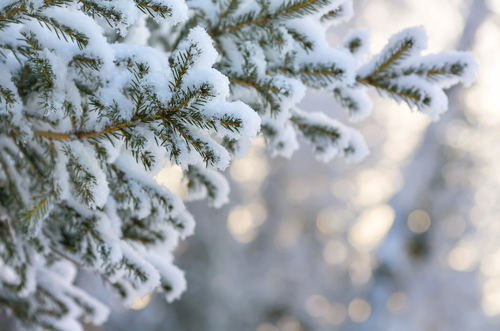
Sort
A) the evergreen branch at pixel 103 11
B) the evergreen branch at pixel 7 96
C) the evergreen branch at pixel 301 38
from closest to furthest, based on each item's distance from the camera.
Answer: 1. the evergreen branch at pixel 103 11
2. the evergreen branch at pixel 7 96
3. the evergreen branch at pixel 301 38

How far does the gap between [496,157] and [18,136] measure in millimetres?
7067

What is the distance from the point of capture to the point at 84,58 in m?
0.99

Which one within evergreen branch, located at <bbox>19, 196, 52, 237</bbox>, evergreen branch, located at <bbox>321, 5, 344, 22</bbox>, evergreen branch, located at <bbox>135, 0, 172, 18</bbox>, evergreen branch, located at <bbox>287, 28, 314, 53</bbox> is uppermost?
evergreen branch, located at <bbox>321, 5, 344, 22</bbox>

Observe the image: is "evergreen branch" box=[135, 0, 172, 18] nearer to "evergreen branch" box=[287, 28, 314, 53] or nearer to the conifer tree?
the conifer tree

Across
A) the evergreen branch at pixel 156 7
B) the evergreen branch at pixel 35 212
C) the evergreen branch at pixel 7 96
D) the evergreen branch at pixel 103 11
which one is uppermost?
the evergreen branch at pixel 156 7

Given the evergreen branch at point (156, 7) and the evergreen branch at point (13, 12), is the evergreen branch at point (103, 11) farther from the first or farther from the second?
the evergreen branch at point (13, 12)

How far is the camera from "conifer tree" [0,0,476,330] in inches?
33.8

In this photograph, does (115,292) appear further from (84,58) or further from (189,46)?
(189,46)

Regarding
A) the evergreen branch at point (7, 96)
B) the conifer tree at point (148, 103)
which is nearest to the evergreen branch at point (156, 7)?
the conifer tree at point (148, 103)

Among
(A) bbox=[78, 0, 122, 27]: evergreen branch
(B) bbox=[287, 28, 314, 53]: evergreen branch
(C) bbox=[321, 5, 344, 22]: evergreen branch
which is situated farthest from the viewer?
(C) bbox=[321, 5, 344, 22]: evergreen branch

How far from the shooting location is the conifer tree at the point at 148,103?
2.82ft

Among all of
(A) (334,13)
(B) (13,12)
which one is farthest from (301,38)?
(B) (13,12)

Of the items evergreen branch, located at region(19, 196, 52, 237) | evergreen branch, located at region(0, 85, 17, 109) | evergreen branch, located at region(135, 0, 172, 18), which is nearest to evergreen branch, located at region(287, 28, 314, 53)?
evergreen branch, located at region(135, 0, 172, 18)

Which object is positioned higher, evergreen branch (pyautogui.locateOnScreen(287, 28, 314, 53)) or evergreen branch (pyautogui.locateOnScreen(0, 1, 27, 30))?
evergreen branch (pyautogui.locateOnScreen(287, 28, 314, 53))
